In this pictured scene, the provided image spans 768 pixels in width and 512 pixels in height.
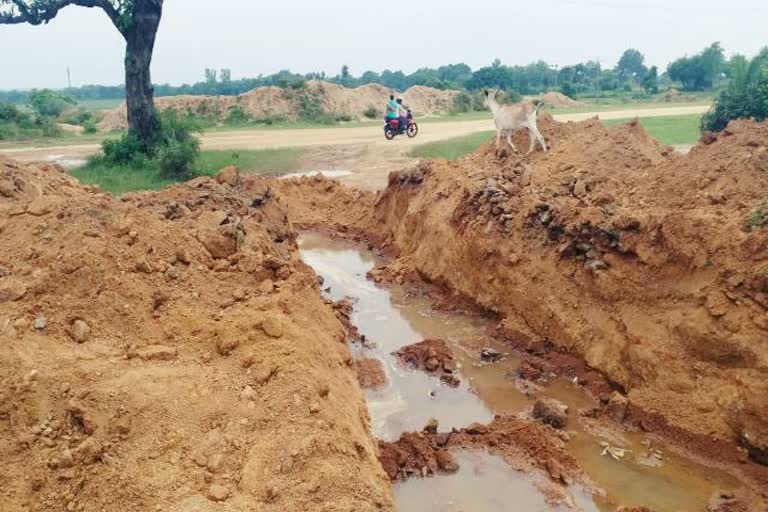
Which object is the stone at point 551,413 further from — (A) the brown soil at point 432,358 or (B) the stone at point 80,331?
(B) the stone at point 80,331

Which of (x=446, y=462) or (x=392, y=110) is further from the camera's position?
(x=392, y=110)

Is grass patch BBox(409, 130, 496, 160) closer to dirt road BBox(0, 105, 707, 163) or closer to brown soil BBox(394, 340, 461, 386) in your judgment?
dirt road BBox(0, 105, 707, 163)

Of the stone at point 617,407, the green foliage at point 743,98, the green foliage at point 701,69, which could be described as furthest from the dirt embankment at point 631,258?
the green foliage at point 701,69

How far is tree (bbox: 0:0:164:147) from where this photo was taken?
16.7m

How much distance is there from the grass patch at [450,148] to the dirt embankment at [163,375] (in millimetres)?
12857

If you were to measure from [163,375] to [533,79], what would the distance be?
226 ft

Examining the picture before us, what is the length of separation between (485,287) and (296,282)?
4295 millimetres

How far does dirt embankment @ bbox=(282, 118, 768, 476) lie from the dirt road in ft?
32.3

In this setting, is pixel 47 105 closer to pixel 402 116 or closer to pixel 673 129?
pixel 402 116

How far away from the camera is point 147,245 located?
6.38 metres

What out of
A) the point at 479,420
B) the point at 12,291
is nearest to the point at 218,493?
the point at 12,291

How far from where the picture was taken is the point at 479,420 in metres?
7.23

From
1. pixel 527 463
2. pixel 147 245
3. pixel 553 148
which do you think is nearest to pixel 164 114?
pixel 553 148

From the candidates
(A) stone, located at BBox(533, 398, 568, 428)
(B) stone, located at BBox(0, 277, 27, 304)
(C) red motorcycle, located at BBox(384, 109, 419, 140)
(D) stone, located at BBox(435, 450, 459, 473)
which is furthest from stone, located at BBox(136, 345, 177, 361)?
(C) red motorcycle, located at BBox(384, 109, 419, 140)
